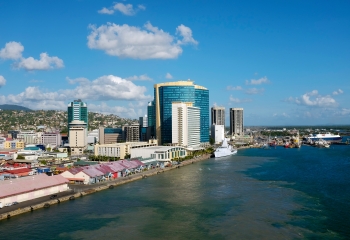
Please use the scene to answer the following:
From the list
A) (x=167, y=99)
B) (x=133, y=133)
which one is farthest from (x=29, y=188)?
(x=133, y=133)

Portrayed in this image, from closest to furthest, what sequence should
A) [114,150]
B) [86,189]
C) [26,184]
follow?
[26,184]
[86,189]
[114,150]

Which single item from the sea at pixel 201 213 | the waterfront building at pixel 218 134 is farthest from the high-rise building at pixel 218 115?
the sea at pixel 201 213

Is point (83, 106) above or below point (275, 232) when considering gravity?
above

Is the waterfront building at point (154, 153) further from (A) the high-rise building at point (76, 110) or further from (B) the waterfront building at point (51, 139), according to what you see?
(A) the high-rise building at point (76, 110)

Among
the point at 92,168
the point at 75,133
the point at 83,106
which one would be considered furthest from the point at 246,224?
the point at 83,106

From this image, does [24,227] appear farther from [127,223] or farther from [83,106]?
[83,106]

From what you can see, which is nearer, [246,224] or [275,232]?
[275,232]

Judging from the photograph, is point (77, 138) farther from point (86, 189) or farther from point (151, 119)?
point (86, 189)

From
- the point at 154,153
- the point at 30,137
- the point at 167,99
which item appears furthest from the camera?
the point at 30,137
